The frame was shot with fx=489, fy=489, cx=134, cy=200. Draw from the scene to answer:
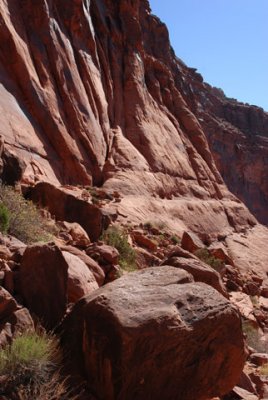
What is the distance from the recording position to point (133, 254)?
10.6 metres

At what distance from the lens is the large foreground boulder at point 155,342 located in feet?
13.5

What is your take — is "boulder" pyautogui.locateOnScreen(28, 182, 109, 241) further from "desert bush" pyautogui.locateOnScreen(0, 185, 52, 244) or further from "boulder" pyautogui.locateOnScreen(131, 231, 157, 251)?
"boulder" pyautogui.locateOnScreen(131, 231, 157, 251)

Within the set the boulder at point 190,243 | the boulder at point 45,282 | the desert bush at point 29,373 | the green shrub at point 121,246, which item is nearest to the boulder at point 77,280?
the boulder at point 45,282

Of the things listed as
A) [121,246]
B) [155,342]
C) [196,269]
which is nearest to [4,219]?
[196,269]

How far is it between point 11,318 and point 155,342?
1.28m

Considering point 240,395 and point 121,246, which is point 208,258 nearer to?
point 121,246

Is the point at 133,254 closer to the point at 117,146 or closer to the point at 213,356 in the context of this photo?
the point at 213,356

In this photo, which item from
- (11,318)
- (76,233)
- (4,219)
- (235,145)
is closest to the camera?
(11,318)

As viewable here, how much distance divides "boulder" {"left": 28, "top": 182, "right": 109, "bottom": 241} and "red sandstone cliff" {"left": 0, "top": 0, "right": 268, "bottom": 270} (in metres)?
1.17

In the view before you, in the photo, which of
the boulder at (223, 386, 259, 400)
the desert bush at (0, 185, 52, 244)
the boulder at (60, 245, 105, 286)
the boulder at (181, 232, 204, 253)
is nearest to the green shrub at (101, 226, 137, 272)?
the desert bush at (0, 185, 52, 244)

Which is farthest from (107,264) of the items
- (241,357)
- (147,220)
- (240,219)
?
(240,219)

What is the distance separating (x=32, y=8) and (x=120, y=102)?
6678mm

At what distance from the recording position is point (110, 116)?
21984 millimetres

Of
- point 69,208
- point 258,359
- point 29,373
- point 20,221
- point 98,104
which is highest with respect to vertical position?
point 98,104
